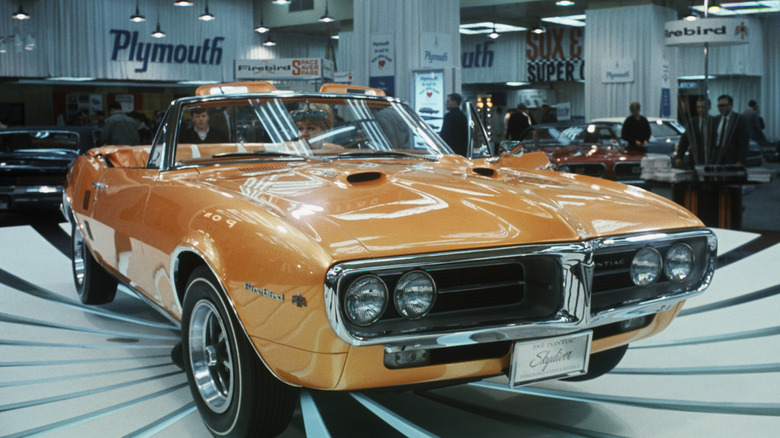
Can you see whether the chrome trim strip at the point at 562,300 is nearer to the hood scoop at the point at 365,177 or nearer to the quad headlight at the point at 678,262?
the quad headlight at the point at 678,262

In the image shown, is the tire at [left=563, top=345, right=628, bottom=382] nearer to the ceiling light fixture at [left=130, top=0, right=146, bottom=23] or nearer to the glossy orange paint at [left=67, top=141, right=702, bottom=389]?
the glossy orange paint at [left=67, top=141, right=702, bottom=389]

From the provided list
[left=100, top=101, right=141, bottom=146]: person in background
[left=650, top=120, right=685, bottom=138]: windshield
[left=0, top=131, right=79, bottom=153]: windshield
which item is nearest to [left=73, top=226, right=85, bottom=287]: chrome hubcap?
[left=0, top=131, right=79, bottom=153]: windshield

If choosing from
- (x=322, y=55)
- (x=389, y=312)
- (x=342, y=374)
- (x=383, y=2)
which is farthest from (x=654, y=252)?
(x=322, y=55)

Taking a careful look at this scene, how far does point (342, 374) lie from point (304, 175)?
40.4 inches

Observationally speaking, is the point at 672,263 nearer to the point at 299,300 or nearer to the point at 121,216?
the point at 299,300

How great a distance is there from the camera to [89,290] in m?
4.57

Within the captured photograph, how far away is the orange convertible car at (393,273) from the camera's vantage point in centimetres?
210

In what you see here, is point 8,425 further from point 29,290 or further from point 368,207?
point 29,290

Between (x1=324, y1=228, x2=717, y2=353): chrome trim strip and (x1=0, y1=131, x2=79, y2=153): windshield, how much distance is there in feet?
27.0

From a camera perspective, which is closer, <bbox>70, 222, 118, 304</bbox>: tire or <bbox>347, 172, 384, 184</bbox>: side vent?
<bbox>347, 172, 384, 184</bbox>: side vent

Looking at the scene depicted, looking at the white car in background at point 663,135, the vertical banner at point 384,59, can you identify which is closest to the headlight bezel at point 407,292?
the vertical banner at point 384,59

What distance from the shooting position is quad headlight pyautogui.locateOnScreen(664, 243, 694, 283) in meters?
2.58

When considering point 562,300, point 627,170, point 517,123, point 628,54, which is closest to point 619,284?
point 562,300

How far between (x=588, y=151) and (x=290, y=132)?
8.61m
